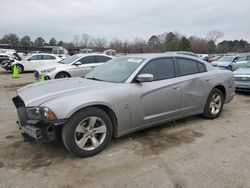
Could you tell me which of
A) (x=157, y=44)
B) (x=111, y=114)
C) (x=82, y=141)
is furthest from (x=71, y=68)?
(x=157, y=44)

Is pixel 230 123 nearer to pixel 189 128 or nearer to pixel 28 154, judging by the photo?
pixel 189 128

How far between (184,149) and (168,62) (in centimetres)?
177

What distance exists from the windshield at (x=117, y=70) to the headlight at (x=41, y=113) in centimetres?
132

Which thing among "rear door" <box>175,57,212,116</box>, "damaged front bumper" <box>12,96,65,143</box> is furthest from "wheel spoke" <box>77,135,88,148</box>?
"rear door" <box>175,57,212,116</box>

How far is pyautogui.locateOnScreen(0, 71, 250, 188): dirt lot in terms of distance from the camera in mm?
2819

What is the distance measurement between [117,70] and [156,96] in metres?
0.93

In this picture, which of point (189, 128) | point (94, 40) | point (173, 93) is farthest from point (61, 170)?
point (94, 40)

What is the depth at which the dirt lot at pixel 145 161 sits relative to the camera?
282 cm

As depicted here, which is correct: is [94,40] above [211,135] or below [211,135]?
above

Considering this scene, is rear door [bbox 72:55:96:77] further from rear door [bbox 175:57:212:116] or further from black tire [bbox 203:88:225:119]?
black tire [bbox 203:88:225:119]

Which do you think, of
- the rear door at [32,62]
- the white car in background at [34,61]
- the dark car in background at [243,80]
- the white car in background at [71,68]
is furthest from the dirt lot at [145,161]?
the rear door at [32,62]

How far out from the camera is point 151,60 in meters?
4.33

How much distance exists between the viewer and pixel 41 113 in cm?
316

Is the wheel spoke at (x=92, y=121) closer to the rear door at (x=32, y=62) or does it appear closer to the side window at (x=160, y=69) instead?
the side window at (x=160, y=69)
